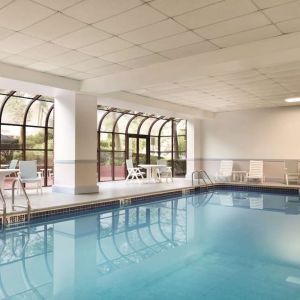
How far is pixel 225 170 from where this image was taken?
12109mm

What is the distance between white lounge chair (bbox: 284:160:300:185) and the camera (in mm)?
10570

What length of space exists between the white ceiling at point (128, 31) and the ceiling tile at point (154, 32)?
0.04ft

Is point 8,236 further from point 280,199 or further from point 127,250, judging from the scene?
point 280,199

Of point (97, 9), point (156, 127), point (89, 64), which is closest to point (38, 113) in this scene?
point (89, 64)

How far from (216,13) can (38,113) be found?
703 centimetres

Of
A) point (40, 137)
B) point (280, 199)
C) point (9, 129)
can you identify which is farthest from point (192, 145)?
point (9, 129)

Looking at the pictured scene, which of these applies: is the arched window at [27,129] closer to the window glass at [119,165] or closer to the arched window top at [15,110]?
the arched window top at [15,110]

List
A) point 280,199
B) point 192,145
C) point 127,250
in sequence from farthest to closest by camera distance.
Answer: point 192,145 < point 280,199 < point 127,250

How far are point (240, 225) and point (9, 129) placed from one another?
6.71 metres

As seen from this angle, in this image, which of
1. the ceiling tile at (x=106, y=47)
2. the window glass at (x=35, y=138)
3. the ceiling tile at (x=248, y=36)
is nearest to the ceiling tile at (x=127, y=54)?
the ceiling tile at (x=106, y=47)

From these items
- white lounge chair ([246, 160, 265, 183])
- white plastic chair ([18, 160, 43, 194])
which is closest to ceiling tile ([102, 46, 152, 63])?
white plastic chair ([18, 160, 43, 194])

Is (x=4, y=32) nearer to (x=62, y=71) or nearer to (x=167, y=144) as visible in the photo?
(x=62, y=71)

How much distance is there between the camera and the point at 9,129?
29.2ft

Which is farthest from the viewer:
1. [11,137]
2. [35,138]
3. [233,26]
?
[35,138]
